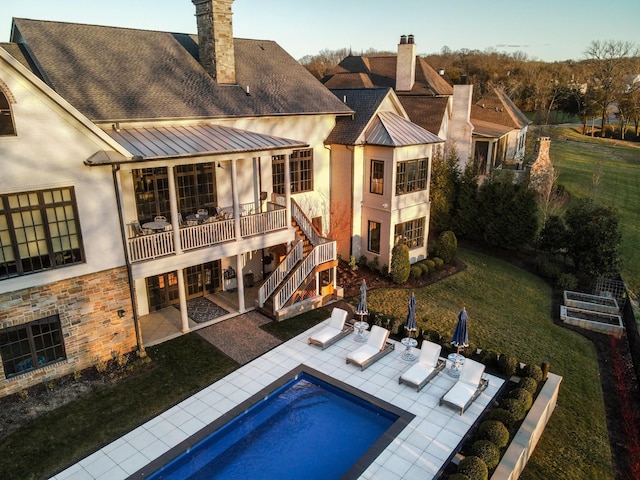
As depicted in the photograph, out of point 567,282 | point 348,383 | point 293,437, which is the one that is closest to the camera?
point 293,437

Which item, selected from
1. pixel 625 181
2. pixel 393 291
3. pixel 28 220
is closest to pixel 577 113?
pixel 625 181

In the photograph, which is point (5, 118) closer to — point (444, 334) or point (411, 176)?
point (444, 334)

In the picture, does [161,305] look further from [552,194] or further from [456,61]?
[456,61]

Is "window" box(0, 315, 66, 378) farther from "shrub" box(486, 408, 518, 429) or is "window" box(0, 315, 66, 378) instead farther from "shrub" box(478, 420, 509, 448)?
"shrub" box(486, 408, 518, 429)

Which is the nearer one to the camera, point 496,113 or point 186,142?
point 186,142

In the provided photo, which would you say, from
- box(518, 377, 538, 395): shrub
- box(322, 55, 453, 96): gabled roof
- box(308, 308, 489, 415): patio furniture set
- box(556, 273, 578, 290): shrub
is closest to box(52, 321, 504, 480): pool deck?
box(308, 308, 489, 415): patio furniture set

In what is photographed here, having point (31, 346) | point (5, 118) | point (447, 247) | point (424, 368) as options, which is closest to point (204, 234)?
point (31, 346)

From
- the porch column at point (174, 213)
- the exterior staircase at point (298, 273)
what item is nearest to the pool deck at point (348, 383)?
the exterior staircase at point (298, 273)
